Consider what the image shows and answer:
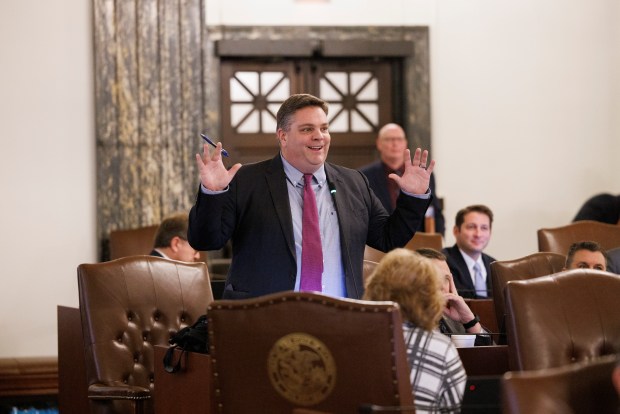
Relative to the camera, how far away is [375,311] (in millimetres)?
2863

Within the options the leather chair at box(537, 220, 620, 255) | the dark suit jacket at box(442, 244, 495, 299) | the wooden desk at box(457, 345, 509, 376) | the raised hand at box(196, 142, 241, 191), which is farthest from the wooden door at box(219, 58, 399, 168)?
the wooden desk at box(457, 345, 509, 376)

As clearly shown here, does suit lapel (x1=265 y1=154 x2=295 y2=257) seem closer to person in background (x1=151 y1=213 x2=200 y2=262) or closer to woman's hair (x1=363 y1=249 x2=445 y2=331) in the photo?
woman's hair (x1=363 y1=249 x2=445 y2=331)

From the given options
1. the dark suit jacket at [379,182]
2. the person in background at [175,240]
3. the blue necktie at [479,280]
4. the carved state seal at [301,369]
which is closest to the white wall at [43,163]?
the dark suit jacket at [379,182]

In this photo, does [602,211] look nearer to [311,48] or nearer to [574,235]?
[574,235]

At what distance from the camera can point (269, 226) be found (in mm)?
3986

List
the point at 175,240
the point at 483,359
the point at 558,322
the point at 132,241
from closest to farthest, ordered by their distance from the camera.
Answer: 1. the point at 558,322
2. the point at 483,359
3. the point at 175,240
4. the point at 132,241

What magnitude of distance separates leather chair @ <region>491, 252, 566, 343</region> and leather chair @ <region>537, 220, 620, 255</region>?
3.30ft

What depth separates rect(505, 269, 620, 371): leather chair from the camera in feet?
11.1

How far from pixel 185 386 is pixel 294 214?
76cm

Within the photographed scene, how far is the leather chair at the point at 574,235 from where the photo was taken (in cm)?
660

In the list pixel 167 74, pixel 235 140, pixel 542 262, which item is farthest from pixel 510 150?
pixel 542 262

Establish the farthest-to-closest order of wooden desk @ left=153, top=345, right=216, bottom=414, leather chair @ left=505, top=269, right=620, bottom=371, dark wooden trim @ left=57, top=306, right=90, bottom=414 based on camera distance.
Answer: dark wooden trim @ left=57, top=306, right=90, bottom=414, wooden desk @ left=153, top=345, right=216, bottom=414, leather chair @ left=505, top=269, right=620, bottom=371

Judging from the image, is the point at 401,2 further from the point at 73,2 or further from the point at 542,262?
the point at 542,262

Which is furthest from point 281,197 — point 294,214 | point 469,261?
point 469,261
